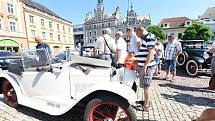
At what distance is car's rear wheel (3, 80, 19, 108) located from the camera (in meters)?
3.86

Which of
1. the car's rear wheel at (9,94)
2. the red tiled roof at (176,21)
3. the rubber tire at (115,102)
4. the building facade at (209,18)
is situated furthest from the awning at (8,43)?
the building facade at (209,18)

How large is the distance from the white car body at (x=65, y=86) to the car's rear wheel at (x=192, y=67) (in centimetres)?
607

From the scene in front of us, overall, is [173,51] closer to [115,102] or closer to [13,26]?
[115,102]

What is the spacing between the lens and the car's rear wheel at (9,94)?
3.86 meters

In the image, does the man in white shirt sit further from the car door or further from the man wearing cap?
the man wearing cap

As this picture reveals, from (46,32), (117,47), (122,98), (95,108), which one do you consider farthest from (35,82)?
(46,32)

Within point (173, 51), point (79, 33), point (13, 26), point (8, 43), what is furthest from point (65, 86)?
point (79, 33)

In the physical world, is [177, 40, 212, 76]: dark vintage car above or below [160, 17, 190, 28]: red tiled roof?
below

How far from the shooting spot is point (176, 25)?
55.7 m

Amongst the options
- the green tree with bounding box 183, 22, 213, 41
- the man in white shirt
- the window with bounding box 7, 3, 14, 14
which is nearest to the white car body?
the man in white shirt

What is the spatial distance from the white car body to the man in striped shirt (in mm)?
798

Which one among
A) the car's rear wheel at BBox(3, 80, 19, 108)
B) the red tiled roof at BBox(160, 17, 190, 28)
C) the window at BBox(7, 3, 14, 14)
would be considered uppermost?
the red tiled roof at BBox(160, 17, 190, 28)

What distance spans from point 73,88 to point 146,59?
1550 mm

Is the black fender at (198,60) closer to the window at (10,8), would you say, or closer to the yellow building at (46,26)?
the yellow building at (46,26)
